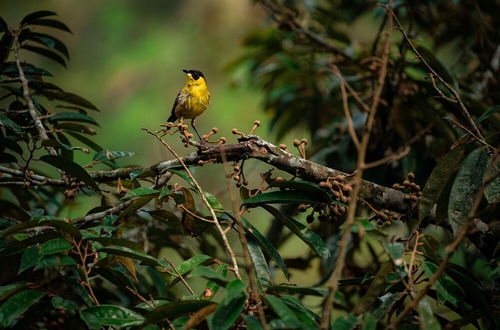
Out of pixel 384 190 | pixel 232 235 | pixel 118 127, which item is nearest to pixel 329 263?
pixel 384 190

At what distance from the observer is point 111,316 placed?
112 cm

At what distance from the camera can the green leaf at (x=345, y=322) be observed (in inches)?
40.7

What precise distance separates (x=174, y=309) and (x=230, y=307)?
11cm

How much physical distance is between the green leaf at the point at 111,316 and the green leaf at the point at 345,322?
394 millimetres

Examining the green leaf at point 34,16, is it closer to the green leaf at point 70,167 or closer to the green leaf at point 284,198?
the green leaf at point 70,167

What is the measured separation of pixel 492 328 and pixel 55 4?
7030 mm

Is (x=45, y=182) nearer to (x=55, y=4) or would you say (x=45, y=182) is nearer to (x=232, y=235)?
(x=232, y=235)

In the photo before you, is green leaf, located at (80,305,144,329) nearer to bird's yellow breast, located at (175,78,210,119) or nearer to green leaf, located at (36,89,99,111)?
green leaf, located at (36,89,99,111)

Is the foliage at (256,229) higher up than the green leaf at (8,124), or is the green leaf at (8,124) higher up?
the green leaf at (8,124)

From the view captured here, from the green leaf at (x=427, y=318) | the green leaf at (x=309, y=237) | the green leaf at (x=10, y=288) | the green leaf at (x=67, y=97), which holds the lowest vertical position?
the green leaf at (x=427, y=318)

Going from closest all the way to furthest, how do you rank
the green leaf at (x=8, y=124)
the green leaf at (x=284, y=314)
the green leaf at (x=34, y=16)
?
the green leaf at (x=284, y=314) → the green leaf at (x=8, y=124) → the green leaf at (x=34, y=16)

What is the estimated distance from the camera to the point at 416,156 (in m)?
2.41

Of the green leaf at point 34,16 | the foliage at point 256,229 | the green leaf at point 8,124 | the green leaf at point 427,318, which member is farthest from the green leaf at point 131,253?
the green leaf at point 34,16

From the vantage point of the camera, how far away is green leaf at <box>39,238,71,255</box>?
1105 millimetres
